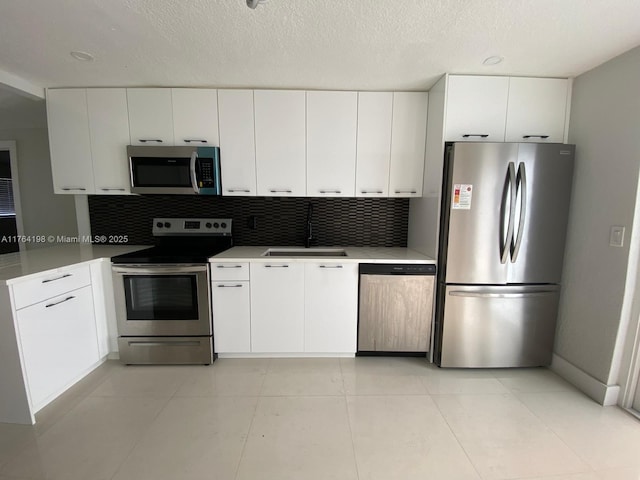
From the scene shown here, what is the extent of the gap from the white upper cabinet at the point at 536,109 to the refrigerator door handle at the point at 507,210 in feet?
1.29

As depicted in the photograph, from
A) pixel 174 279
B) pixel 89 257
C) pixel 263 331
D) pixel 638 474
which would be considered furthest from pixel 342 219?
pixel 638 474

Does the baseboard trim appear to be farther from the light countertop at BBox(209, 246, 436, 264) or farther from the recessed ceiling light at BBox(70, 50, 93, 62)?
the recessed ceiling light at BBox(70, 50, 93, 62)

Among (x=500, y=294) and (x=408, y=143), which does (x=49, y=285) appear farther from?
(x=500, y=294)

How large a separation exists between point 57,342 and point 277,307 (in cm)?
147

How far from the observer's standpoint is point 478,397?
190 centimetres

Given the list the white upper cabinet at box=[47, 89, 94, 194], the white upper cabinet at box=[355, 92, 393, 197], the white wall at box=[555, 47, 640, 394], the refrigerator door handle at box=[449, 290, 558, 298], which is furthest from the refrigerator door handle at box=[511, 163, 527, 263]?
the white upper cabinet at box=[47, 89, 94, 194]

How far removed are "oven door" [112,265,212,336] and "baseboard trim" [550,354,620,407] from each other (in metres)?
2.82

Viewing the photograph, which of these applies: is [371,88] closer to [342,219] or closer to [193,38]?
[342,219]

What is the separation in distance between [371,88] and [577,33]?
129cm

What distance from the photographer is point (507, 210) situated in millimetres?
1968

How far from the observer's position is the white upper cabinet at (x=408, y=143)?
2354 millimetres

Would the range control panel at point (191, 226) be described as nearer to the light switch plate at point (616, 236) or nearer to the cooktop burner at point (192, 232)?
the cooktop burner at point (192, 232)

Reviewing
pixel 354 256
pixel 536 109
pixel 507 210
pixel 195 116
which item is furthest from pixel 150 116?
pixel 536 109

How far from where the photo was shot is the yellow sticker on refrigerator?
1997 millimetres
